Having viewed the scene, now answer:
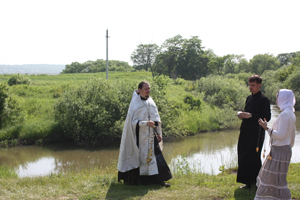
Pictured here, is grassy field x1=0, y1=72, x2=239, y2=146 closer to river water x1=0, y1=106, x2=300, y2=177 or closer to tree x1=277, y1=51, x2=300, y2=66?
river water x1=0, y1=106, x2=300, y2=177

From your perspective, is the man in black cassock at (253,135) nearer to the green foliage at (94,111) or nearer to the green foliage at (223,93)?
the green foliage at (94,111)

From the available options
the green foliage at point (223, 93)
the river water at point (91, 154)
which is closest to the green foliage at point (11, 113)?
the river water at point (91, 154)

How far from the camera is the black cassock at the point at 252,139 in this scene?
473cm

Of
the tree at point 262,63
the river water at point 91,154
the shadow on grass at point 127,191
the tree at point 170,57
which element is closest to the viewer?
the shadow on grass at point 127,191

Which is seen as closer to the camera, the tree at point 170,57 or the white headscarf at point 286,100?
the white headscarf at point 286,100

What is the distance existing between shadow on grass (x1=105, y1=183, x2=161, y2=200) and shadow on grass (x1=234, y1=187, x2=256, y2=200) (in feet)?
4.74

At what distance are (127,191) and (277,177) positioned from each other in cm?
259

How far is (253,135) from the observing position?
4762 millimetres

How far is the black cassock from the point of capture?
4727 mm

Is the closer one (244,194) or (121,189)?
(244,194)

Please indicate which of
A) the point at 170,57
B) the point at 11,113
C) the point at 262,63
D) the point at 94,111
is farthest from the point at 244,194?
the point at 262,63

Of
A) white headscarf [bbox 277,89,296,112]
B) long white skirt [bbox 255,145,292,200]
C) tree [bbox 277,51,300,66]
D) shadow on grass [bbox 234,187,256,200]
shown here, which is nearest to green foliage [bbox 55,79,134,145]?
shadow on grass [bbox 234,187,256,200]

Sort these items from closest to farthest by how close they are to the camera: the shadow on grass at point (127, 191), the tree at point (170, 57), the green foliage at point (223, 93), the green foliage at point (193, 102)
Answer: the shadow on grass at point (127, 191), the green foliage at point (193, 102), the green foliage at point (223, 93), the tree at point (170, 57)

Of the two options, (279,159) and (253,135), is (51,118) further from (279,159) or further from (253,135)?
(279,159)
